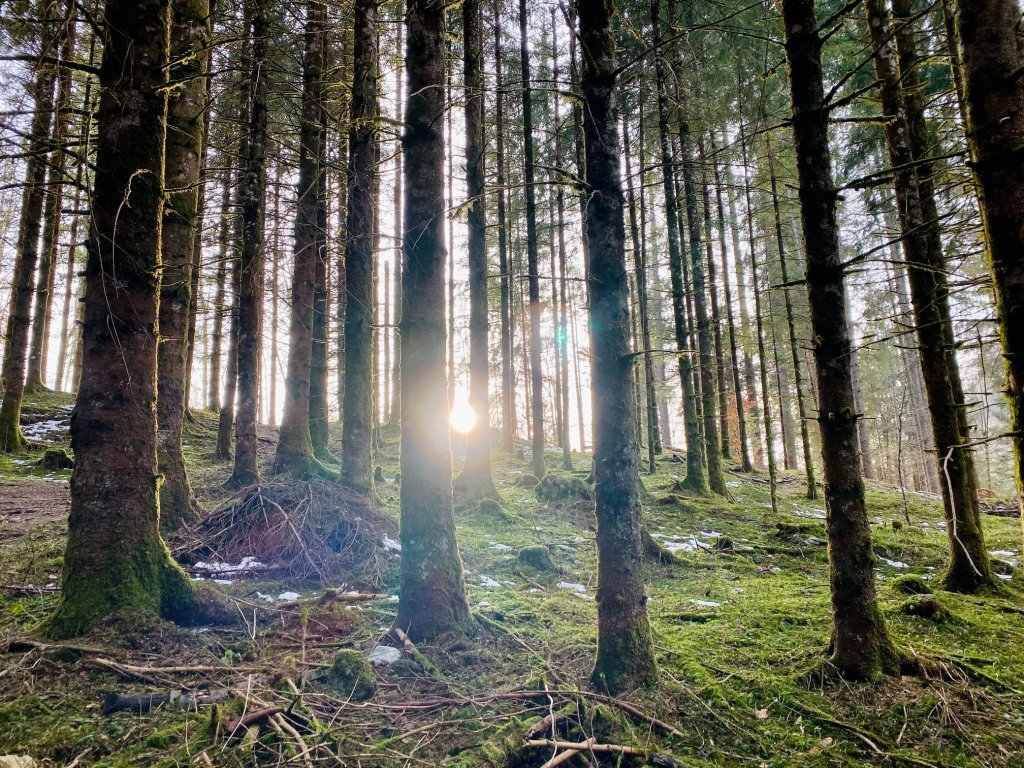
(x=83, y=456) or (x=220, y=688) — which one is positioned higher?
(x=83, y=456)

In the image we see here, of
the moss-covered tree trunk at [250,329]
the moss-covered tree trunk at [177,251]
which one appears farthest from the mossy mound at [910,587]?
the moss-covered tree trunk at [250,329]

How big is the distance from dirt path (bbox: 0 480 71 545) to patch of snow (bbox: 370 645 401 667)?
4.95 metres

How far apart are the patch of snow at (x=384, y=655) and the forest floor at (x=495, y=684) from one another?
50 mm

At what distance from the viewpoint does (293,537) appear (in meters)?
5.97

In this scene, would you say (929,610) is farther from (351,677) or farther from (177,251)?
(177,251)

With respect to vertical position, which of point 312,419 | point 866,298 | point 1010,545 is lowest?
point 1010,545

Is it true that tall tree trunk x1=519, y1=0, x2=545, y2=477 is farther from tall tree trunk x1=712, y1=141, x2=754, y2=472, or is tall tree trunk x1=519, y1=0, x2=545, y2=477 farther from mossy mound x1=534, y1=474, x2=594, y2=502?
tall tree trunk x1=712, y1=141, x2=754, y2=472

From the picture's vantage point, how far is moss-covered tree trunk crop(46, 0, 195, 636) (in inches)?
141

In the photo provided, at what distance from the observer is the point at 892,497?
14.1 metres

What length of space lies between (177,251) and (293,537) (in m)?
3.87

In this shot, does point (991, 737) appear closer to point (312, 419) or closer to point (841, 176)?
point (312, 419)

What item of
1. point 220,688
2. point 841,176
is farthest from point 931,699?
point 841,176

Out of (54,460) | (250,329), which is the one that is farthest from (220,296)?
(250,329)

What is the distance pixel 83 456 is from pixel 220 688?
2.04 metres
